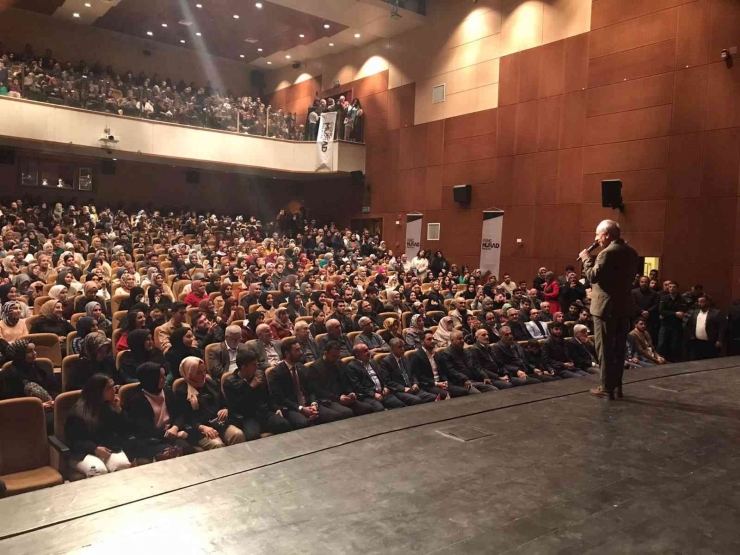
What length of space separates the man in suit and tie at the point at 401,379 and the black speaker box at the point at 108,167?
9.41 meters

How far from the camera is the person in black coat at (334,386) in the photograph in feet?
11.0

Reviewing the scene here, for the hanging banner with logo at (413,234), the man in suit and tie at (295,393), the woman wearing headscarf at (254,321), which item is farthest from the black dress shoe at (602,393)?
the hanging banner with logo at (413,234)

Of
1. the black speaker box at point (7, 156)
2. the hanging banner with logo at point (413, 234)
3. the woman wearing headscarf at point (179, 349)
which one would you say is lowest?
the woman wearing headscarf at point (179, 349)

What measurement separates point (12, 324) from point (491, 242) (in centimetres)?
684

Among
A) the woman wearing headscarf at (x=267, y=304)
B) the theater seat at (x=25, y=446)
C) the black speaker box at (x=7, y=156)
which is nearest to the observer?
the theater seat at (x=25, y=446)

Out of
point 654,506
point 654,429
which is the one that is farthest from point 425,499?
point 654,429

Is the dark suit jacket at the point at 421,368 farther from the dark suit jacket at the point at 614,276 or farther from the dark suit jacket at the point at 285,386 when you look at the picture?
the dark suit jacket at the point at 614,276

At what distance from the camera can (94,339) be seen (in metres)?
2.90

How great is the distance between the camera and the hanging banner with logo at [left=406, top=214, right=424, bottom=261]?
10.2 metres

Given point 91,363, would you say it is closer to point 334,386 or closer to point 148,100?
point 334,386

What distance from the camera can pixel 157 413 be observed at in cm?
264

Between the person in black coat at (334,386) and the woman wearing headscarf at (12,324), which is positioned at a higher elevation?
the woman wearing headscarf at (12,324)

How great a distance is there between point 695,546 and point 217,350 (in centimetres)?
268

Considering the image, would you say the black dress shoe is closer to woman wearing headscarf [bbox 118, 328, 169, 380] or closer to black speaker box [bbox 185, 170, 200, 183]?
woman wearing headscarf [bbox 118, 328, 169, 380]
